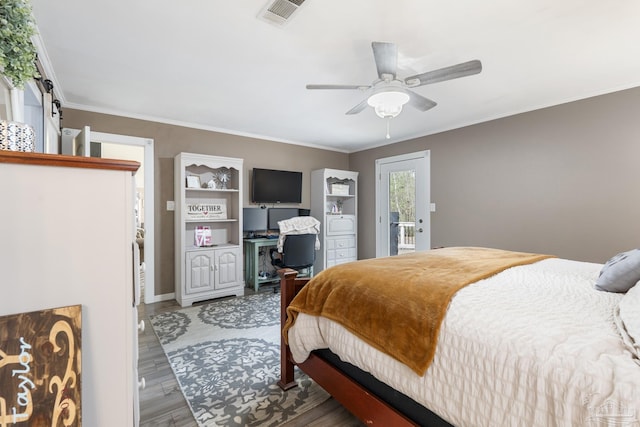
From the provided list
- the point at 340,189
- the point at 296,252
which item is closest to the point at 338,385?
the point at 296,252

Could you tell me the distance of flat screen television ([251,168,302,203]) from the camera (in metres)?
4.53

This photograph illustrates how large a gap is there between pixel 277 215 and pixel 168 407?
322 centimetres

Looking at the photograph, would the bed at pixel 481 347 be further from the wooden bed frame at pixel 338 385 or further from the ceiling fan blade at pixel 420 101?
the ceiling fan blade at pixel 420 101

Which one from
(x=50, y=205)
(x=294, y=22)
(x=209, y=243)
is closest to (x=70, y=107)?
(x=209, y=243)

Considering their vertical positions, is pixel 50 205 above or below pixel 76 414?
above

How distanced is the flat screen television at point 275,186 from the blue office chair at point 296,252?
37.0 inches

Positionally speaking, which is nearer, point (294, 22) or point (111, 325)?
point (111, 325)

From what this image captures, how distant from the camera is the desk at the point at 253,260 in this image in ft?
13.8

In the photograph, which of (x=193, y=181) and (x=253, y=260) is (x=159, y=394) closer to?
(x=253, y=260)

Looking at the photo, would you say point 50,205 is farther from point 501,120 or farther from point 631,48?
point 501,120

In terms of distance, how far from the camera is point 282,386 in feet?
6.32

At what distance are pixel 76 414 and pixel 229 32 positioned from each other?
2145 mm

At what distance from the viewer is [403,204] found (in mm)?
4797

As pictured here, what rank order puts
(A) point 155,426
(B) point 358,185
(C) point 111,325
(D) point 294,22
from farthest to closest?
(B) point 358,185 < (D) point 294,22 < (A) point 155,426 < (C) point 111,325
